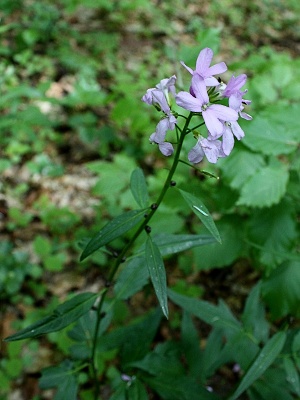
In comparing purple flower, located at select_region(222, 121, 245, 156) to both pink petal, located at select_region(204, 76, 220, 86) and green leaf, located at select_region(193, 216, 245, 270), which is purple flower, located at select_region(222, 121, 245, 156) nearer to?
pink petal, located at select_region(204, 76, 220, 86)

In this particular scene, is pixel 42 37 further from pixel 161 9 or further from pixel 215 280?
pixel 215 280

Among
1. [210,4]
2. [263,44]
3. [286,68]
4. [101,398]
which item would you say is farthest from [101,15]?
[101,398]

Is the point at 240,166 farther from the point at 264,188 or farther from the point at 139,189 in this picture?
the point at 139,189

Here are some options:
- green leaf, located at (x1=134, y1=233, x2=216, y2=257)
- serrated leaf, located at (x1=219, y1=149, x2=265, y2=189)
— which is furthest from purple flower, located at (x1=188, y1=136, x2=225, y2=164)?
serrated leaf, located at (x1=219, y1=149, x2=265, y2=189)

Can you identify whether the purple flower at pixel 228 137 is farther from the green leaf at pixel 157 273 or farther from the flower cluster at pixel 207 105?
the green leaf at pixel 157 273

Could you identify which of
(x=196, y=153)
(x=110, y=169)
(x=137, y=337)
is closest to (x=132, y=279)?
(x=137, y=337)

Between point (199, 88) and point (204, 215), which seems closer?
point (199, 88)

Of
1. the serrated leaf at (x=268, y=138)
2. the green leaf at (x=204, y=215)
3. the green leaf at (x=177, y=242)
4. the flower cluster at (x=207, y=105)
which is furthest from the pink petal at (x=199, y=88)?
the serrated leaf at (x=268, y=138)
